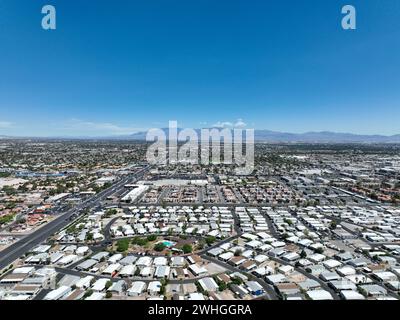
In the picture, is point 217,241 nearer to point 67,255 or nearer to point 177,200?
point 67,255

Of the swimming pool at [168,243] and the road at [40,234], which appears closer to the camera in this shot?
the road at [40,234]

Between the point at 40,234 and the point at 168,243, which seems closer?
the point at 168,243

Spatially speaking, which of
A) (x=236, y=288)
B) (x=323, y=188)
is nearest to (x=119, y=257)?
(x=236, y=288)

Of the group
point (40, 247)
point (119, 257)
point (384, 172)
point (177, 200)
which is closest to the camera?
point (119, 257)

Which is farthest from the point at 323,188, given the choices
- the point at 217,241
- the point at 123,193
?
the point at 123,193

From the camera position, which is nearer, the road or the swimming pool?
the road
